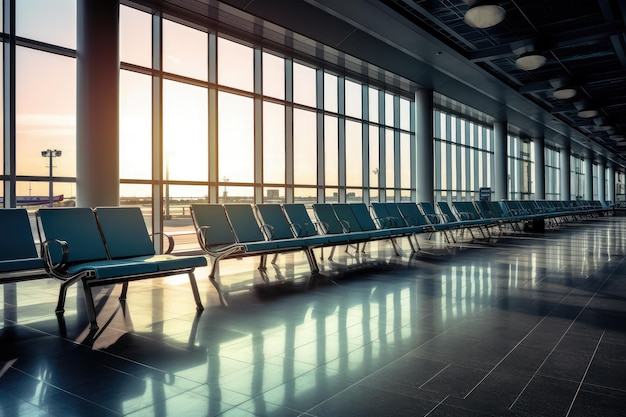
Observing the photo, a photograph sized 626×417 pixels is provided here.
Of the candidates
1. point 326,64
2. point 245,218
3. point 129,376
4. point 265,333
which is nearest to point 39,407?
point 129,376

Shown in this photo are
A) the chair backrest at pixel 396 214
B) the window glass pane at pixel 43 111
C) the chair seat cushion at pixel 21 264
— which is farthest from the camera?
the chair backrest at pixel 396 214

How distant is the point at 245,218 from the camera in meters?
6.09

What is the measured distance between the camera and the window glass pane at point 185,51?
28.1 ft

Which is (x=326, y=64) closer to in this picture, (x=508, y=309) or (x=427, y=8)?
(x=427, y=8)

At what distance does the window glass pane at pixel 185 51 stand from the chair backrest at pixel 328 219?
3.76m

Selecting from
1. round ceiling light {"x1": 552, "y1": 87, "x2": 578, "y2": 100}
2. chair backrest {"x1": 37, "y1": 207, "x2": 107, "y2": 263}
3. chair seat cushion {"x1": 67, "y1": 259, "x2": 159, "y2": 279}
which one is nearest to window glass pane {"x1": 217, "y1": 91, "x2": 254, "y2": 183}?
chair backrest {"x1": 37, "y1": 207, "x2": 107, "y2": 263}

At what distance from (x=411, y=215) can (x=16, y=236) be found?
23.6ft

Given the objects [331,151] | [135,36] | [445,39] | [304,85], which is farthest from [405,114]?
[135,36]

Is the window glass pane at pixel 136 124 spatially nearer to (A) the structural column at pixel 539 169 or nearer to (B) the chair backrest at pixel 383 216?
(B) the chair backrest at pixel 383 216

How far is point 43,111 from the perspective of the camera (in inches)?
278

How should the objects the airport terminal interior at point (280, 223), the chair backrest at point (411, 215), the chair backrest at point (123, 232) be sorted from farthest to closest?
the chair backrest at point (411, 215)
the chair backrest at point (123, 232)
the airport terminal interior at point (280, 223)

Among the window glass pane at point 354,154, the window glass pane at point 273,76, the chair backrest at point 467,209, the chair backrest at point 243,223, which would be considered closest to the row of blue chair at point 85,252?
the chair backrest at point 243,223

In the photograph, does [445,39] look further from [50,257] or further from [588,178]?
[588,178]

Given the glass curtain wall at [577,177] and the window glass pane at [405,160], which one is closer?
the window glass pane at [405,160]
